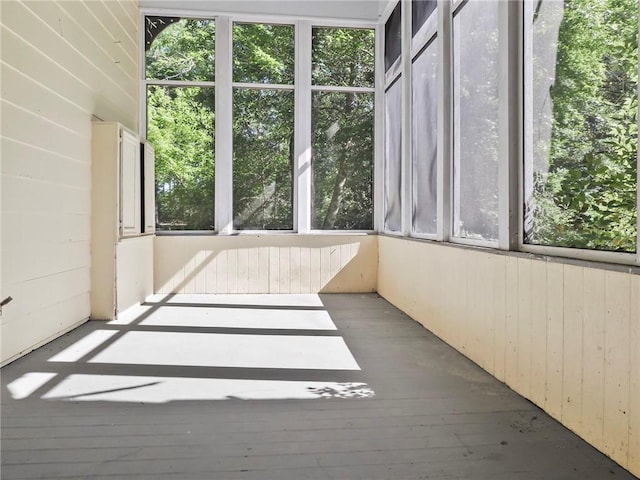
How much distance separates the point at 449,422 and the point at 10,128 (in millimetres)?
3378

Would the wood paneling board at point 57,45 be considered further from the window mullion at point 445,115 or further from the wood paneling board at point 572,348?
the wood paneling board at point 572,348

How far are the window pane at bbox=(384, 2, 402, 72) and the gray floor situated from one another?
3.64 m

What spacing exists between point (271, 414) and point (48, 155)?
2815 millimetres

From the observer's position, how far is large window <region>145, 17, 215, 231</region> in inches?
242

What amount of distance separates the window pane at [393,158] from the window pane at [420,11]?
26.6 inches

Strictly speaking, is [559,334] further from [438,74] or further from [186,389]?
[438,74]

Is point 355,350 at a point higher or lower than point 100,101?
lower

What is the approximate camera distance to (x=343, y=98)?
6.45 metres

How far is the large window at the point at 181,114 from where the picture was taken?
615cm

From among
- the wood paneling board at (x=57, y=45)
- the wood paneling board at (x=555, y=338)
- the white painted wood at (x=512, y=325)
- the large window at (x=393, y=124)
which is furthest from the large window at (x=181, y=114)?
the wood paneling board at (x=555, y=338)

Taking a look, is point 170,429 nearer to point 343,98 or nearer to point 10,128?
point 10,128

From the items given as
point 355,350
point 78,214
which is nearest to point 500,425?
point 355,350

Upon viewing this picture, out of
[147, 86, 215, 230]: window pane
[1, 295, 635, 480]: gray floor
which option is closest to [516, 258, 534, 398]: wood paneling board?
[1, 295, 635, 480]: gray floor

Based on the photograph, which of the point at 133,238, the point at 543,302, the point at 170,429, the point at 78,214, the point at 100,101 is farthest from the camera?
the point at 133,238
